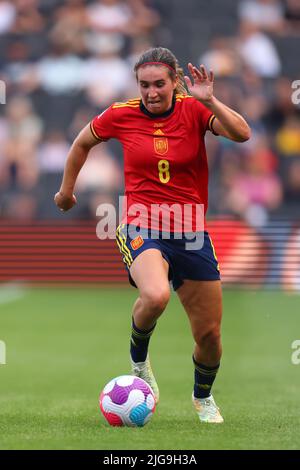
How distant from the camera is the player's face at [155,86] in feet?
23.4

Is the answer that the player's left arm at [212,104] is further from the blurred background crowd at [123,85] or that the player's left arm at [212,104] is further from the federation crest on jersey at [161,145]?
the blurred background crowd at [123,85]

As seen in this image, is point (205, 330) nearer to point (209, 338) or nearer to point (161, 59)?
point (209, 338)

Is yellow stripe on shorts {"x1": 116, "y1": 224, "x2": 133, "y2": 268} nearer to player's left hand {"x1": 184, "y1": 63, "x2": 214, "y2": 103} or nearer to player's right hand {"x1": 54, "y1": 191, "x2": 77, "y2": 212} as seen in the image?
player's right hand {"x1": 54, "y1": 191, "x2": 77, "y2": 212}

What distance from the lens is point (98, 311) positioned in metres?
14.7

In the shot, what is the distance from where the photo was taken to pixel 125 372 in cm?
992

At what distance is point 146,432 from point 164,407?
1343 millimetres

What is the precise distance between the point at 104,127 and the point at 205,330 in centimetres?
151

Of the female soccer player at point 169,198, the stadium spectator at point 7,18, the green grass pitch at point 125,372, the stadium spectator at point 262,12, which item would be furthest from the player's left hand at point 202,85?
the stadium spectator at point 7,18

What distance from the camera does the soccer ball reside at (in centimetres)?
702

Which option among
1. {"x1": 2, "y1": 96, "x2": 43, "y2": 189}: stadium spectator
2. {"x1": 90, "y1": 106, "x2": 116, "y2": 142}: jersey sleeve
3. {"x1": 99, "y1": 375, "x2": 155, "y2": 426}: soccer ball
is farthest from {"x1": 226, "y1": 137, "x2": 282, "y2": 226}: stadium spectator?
{"x1": 99, "y1": 375, "x2": 155, "y2": 426}: soccer ball

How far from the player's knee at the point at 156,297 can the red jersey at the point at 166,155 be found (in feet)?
1.81

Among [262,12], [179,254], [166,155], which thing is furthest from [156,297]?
[262,12]

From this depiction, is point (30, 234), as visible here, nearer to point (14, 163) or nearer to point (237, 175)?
point (14, 163)
